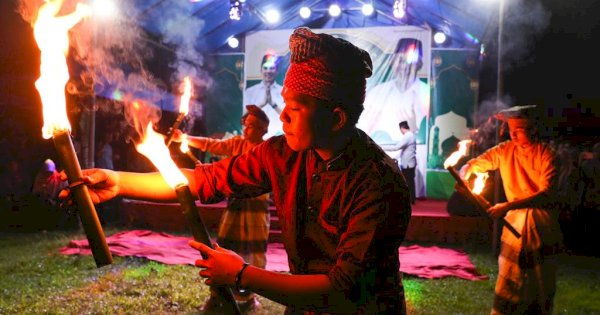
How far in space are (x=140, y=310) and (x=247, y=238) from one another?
1.63 metres

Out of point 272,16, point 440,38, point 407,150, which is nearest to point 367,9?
point 440,38

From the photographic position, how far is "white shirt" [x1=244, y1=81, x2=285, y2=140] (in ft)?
53.1

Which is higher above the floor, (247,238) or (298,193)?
(298,193)

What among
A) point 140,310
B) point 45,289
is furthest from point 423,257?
point 45,289

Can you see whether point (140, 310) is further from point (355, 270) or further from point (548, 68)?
point (548, 68)

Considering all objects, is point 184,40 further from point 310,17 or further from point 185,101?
point 185,101

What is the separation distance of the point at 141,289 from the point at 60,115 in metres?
5.38

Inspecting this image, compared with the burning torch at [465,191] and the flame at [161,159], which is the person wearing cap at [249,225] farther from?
the flame at [161,159]

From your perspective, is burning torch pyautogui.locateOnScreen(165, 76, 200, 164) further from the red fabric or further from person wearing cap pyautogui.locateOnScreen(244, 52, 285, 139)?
person wearing cap pyautogui.locateOnScreen(244, 52, 285, 139)

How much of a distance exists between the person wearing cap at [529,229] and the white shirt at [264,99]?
1131 centimetres

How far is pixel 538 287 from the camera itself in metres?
5.02

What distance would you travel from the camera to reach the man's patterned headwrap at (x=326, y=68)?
7.34 ft

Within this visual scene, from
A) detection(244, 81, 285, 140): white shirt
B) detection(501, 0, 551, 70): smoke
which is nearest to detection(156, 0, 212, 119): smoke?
detection(244, 81, 285, 140): white shirt

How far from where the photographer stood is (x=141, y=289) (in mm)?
6707
